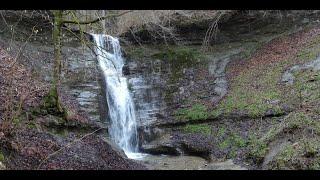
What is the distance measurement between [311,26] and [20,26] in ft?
50.1

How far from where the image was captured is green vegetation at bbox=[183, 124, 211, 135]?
1805 cm

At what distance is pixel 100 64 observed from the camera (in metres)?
21.2

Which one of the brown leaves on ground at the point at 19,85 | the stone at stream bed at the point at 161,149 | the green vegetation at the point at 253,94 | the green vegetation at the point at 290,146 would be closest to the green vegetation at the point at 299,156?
the green vegetation at the point at 290,146

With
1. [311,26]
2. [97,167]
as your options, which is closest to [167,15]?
[311,26]

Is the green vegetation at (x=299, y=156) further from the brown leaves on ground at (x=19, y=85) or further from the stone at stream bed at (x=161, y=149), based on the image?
the brown leaves on ground at (x=19, y=85)

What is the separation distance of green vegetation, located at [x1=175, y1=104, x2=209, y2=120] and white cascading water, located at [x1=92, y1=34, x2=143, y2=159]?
218 cm

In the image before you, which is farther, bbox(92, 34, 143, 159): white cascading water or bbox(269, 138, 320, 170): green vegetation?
bbox(92, 34, 143, 159): white cascading water

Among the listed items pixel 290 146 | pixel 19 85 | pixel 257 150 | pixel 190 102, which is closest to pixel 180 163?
pixel 257 150

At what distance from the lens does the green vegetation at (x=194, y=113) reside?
19.1m

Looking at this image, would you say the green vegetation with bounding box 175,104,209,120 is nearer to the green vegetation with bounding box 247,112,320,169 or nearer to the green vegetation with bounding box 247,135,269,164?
the green vegetation with bounding box 247,112,320,169

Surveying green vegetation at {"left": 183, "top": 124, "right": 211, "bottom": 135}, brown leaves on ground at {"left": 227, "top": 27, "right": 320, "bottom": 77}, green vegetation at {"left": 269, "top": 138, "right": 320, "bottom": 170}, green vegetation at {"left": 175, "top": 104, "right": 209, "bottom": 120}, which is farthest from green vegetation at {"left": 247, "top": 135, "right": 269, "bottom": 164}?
brown leaves on ground at {"left": 227, "top": 27, "right": 320, "bottom": 77}

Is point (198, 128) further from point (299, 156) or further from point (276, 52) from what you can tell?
point (299, 156)

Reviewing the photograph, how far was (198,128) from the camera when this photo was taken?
60.7ft

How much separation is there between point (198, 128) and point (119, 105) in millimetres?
4018
